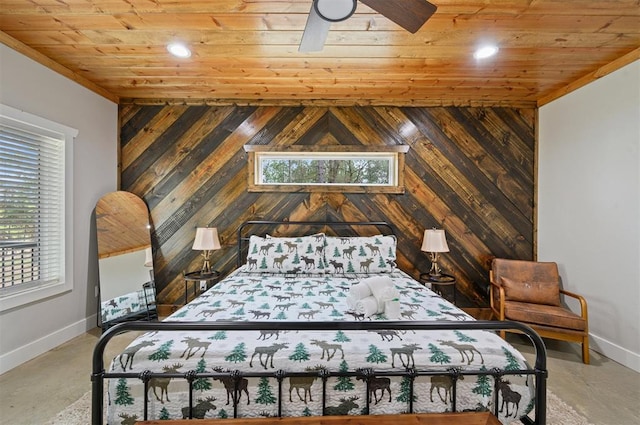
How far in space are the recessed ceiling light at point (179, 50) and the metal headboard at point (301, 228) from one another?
1.87 m

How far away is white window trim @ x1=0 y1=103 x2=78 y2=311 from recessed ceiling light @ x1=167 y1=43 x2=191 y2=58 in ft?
4.54

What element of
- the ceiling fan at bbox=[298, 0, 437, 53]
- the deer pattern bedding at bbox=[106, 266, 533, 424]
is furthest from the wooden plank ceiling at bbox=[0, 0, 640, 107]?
the deer pattern bedding at bbox=[106, 266, 533, 424]

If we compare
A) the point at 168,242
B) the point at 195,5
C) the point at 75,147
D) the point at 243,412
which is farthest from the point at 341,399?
the point at 75,147

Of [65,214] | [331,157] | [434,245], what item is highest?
[331,157]

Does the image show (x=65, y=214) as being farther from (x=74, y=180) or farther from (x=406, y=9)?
(x=406, y=9)

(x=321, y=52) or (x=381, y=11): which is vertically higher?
(x=321, y=52)

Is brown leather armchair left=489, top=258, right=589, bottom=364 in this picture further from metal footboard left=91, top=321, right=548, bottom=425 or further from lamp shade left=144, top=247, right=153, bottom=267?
lamp shade left=144, top=247, right=153, bottom=267

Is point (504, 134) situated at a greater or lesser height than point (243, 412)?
greater

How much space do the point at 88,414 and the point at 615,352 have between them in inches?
169

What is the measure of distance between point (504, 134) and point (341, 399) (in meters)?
3.69

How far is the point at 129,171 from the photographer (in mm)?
3646

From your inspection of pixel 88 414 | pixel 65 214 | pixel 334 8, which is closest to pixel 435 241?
pixel 334 8

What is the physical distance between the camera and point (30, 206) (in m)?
2.59

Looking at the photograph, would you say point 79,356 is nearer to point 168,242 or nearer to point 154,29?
point 168,242
